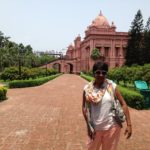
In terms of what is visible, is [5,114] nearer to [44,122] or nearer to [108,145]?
[44,122]

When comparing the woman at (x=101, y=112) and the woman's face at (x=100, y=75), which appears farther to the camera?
the woman's face at (x=100, y=75)

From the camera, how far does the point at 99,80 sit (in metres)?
3.70

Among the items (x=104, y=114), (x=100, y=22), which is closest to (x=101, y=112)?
(x=104, y=114)

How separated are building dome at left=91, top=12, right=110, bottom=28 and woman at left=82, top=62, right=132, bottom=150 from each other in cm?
6932

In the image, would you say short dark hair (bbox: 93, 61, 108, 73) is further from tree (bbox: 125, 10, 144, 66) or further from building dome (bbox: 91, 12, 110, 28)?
building dome (bbox: 91, 12, 110, 28)

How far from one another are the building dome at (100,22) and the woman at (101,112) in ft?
227

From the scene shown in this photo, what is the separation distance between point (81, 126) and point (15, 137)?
79.1 inches

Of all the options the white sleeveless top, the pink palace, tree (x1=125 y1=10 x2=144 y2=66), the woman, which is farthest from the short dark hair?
the pink palace

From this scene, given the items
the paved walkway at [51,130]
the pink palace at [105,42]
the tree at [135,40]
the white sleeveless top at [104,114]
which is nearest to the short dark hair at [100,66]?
the white sleeveless top at [104,114]

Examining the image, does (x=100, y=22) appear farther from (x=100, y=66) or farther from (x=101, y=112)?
(x=101, y=112)

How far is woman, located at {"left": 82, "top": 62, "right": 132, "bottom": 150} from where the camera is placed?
3.59 m

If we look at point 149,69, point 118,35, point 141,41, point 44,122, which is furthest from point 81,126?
point 118,35

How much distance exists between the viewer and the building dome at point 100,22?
73.1 meters

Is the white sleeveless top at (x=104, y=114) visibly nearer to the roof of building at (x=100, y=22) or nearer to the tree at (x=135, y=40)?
the tree at (x=135, y=40)
